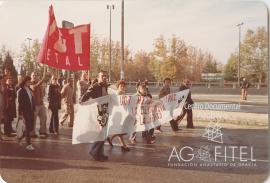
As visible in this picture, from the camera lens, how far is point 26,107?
614cm

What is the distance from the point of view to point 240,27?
5.70m

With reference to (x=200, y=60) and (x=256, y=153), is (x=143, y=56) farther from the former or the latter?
(x=256, y=153)

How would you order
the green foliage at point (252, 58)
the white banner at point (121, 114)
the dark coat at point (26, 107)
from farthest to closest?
the dark coat at point (26, 107), the white banner at point (121, 114), the green foliage at point (252, 58)

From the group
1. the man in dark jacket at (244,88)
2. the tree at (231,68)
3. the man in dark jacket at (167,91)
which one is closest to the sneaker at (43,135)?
the man in dark jacket at (167,91)

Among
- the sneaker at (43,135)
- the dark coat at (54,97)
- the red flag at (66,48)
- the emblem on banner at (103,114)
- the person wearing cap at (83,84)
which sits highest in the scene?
the red flag at (66,48)

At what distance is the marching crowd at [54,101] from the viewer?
5.85m

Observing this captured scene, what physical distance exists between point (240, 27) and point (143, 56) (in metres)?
1.03

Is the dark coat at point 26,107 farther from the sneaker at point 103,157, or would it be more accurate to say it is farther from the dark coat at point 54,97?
the sneaker at point 103,157

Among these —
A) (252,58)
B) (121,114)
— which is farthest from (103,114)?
(252,58)

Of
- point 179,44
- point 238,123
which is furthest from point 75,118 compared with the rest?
point 238,123

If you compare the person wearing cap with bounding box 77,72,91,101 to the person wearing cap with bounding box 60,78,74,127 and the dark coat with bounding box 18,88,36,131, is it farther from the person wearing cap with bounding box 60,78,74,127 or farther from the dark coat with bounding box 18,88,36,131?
the dark coat with bounding box 18,88,36,131

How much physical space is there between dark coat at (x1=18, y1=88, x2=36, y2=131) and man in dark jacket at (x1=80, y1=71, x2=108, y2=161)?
59 centimetres

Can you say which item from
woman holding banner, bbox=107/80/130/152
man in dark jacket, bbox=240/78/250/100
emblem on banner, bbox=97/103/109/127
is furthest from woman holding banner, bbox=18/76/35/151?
man in dark jacket, bbox=240/78/250/100

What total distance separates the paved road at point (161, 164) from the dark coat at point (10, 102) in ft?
1.25
